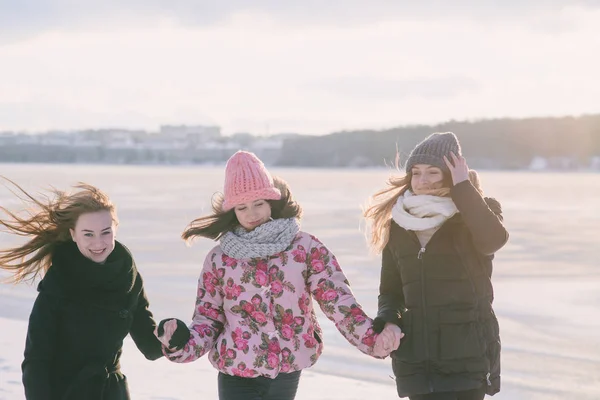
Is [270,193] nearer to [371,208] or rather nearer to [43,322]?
[371,208]

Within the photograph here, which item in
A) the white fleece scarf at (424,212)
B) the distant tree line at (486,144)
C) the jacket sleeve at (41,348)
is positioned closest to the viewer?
→ the jacket sleeve at (41,348)

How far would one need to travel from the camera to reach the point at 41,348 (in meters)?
2.33

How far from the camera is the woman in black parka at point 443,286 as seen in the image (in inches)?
96.9

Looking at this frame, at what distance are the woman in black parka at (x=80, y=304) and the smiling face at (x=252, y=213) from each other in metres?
0.40

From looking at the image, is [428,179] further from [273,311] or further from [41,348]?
[41,348]

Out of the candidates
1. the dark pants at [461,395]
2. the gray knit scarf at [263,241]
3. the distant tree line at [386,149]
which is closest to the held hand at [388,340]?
the dark pants at [461,395]

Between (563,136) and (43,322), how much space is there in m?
79.9

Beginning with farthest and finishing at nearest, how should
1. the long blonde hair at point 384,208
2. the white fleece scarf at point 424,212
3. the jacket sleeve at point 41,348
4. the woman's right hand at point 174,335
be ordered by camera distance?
the long blonde hair at point 384,208
the white fleece scarf at point 424,212
the woman's right hand at point 174,335
the jacket sleeve at point 41,348

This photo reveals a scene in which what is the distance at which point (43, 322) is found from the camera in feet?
7.72

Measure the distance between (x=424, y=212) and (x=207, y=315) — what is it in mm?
814

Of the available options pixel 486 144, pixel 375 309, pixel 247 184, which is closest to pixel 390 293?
pixel 247 184

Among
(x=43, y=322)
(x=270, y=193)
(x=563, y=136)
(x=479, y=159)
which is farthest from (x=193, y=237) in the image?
(x=563, y=136)

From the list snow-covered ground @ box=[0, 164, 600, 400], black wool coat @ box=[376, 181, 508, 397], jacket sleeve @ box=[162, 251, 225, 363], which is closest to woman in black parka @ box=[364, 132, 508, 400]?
black wool coat @ box=[376, 181, 508, 397]

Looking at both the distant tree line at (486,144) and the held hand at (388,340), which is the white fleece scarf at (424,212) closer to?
the held hand at (388,340)
